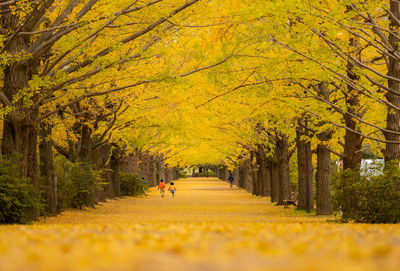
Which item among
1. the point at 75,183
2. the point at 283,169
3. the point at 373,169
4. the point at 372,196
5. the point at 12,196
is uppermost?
the point at 283,169

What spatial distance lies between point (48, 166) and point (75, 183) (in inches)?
159

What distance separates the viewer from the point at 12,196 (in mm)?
14180

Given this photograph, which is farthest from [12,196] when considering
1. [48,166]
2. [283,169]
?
[283,169]

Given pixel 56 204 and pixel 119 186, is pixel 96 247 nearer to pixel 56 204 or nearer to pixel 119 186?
pixel 56 204

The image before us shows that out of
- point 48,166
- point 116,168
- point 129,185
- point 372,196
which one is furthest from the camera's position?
point 129,185

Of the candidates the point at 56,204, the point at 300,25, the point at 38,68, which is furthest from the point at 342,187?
the point at 56,204

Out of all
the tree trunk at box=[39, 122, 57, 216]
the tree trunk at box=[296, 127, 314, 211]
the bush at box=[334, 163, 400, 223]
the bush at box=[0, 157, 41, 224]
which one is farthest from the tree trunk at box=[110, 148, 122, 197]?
the bush at box=[334, 163, 400, 223]

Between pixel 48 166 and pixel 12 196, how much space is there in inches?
305

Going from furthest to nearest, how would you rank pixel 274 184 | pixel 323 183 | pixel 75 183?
1. pixel 274 184
2. pixel 75 183
3. pixel 323 183

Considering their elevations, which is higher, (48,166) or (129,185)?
(48,166)

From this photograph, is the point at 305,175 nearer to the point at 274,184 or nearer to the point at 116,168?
the point at 274,184

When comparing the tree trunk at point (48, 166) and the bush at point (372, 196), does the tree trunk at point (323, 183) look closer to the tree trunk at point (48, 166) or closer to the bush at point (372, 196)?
the bush at point (372, 196)

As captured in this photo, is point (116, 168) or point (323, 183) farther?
point (116, 168)

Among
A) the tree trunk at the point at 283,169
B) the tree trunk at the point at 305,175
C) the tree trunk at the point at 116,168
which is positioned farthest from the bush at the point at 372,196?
the tree trunk at the point at 116,168
